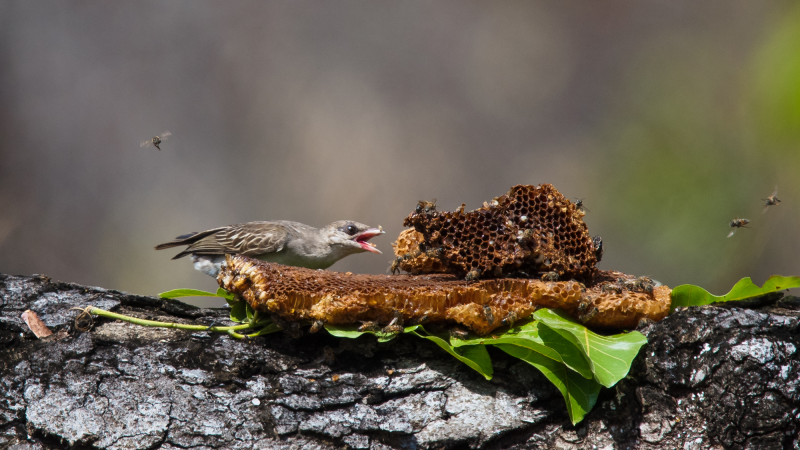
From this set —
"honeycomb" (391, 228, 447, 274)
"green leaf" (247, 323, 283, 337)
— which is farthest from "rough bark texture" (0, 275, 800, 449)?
"honeycomb" (391, 228, 447, 274)

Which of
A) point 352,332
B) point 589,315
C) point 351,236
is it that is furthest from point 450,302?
point 351,236

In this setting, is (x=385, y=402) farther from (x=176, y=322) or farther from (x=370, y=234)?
(x=370, y=234)

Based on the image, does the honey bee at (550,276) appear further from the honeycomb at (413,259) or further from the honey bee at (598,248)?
the honeycomb at (413,259)

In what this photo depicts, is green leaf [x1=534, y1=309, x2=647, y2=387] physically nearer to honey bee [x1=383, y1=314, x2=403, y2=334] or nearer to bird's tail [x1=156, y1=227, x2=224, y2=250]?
honey bee [x1=383, y1=314, x2=403, y2=334]

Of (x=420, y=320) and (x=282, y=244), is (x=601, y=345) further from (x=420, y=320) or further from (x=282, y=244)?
(x=282, y=244)

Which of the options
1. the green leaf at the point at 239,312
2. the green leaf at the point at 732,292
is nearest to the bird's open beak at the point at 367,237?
the green leaf at the point at 239,312
